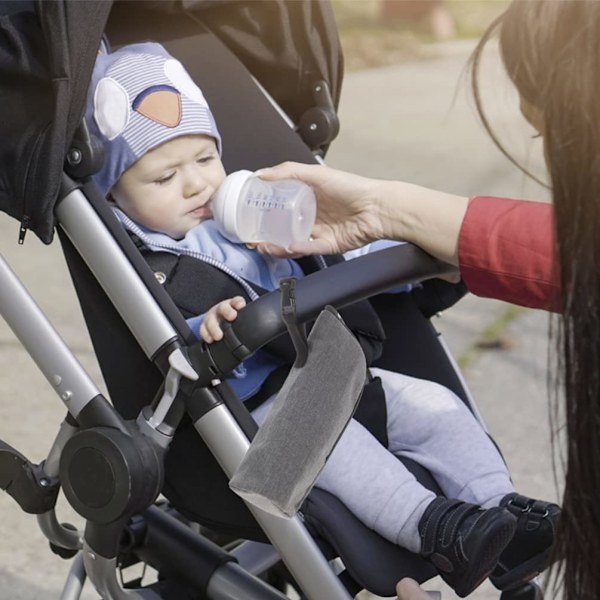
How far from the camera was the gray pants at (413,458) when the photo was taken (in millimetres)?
2033

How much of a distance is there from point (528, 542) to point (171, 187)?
0.90m

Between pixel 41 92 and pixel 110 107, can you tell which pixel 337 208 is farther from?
pixel 41 92

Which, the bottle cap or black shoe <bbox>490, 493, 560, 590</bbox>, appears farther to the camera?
the bottle cap

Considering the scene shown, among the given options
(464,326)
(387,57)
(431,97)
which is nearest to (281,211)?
(464,326)

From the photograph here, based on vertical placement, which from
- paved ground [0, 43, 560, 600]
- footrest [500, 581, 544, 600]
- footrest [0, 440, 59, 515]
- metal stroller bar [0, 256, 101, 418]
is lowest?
paved ground [0, 43, 560, 600]

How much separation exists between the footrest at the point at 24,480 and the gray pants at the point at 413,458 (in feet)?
1.31

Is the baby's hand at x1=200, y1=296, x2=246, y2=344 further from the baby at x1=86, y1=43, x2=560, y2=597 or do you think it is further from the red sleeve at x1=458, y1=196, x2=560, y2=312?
the red sleeve at x1=458, y1=196, x2=560, y2=312

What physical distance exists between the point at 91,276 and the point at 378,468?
60 centimetres

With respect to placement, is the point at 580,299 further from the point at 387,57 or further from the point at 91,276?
the point at 387,57

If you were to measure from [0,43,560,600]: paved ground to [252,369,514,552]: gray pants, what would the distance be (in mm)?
462

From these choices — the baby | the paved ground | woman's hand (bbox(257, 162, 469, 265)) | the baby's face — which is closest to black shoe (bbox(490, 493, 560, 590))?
the baby

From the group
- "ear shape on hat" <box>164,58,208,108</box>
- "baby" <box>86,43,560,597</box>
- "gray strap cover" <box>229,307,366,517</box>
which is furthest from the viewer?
"ear shape on hat" <box>164,58,208,108</box>

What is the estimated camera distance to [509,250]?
1.94 m

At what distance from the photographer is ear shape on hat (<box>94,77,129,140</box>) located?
2.19 m
